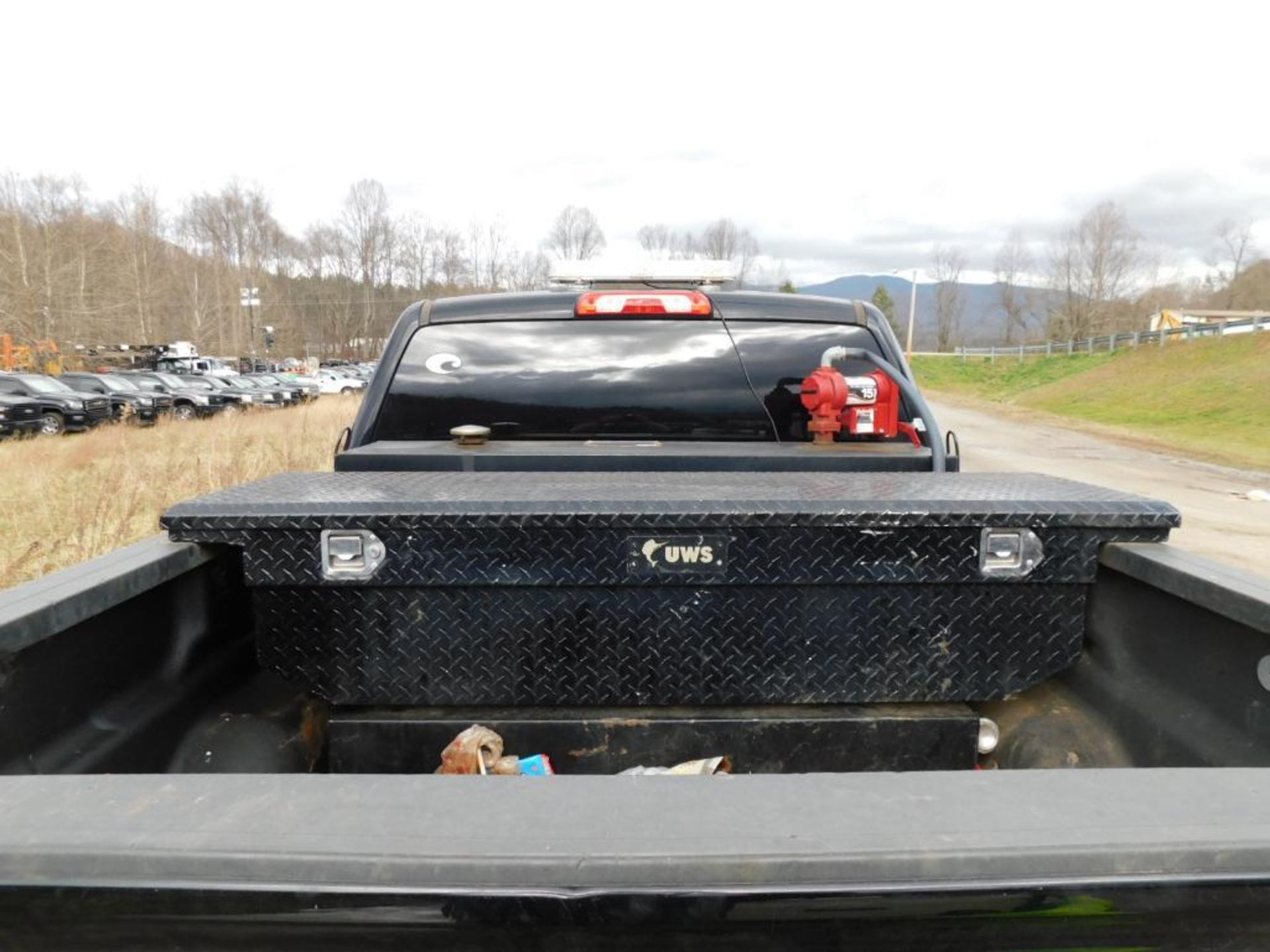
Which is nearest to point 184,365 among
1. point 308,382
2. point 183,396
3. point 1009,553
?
point 308,382

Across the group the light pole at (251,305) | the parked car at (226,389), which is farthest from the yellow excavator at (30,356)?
the light pole at (251,305)

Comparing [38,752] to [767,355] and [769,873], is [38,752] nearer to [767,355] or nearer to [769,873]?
[769,873]

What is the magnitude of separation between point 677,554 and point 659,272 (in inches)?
91.5

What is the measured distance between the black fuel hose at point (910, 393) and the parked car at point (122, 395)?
26.6 meters

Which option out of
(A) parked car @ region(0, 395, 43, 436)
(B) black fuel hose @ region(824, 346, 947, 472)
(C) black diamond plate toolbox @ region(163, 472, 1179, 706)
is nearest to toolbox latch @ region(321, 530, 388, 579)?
(C) black diamond plate toolbox @ region(163, 472, 1179, 706)

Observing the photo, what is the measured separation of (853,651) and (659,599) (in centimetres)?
48

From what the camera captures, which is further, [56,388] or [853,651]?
[56,388]

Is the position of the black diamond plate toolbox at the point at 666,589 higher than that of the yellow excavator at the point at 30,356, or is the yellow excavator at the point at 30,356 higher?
the black diamond plate toolbox at the point at 666,589

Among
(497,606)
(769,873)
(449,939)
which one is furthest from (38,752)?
(769,873)

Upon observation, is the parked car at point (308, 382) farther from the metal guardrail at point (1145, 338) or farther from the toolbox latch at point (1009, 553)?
the toolbox latch at point (1009, 553)

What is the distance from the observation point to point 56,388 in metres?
27.5

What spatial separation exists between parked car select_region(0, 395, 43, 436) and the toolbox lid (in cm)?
2691

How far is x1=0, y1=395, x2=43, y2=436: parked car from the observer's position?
23.9 m

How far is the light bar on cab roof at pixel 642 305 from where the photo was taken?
334 centimetres
